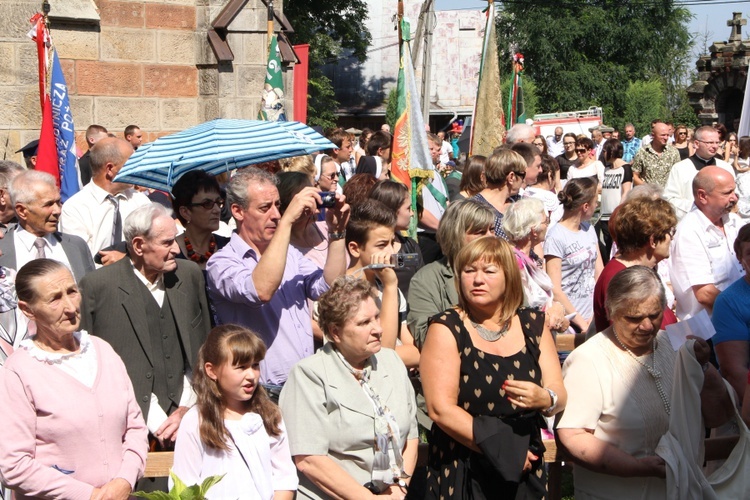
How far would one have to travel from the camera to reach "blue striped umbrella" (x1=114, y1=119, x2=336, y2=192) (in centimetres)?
588

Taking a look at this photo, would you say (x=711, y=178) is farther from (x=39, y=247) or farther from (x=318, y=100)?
(x=318, y=100)

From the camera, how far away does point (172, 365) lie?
4.65 metres

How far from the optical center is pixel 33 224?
5.21 meters

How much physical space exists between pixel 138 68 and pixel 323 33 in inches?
1165

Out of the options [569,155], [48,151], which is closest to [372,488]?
[48,151]

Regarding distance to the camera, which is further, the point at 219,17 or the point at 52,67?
the point at 219,17

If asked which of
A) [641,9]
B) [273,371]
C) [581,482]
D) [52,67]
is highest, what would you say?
[641,9]

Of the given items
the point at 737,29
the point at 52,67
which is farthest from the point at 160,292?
the point at 737,29

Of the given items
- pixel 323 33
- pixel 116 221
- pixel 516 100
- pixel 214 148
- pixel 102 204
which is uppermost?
pixel 323 33

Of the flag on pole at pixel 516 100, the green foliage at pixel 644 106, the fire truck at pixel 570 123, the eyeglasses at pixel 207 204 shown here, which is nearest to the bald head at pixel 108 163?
the eyeglasses at pixel 207 204

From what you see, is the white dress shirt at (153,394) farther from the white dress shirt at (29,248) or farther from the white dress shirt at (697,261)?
the white dress shirt at (697,261)

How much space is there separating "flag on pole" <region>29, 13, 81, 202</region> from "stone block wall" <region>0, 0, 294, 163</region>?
86.9 inches

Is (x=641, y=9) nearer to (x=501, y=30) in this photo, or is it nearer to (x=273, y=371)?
(x=501, y=30)

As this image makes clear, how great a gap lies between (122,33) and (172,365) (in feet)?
23.4
